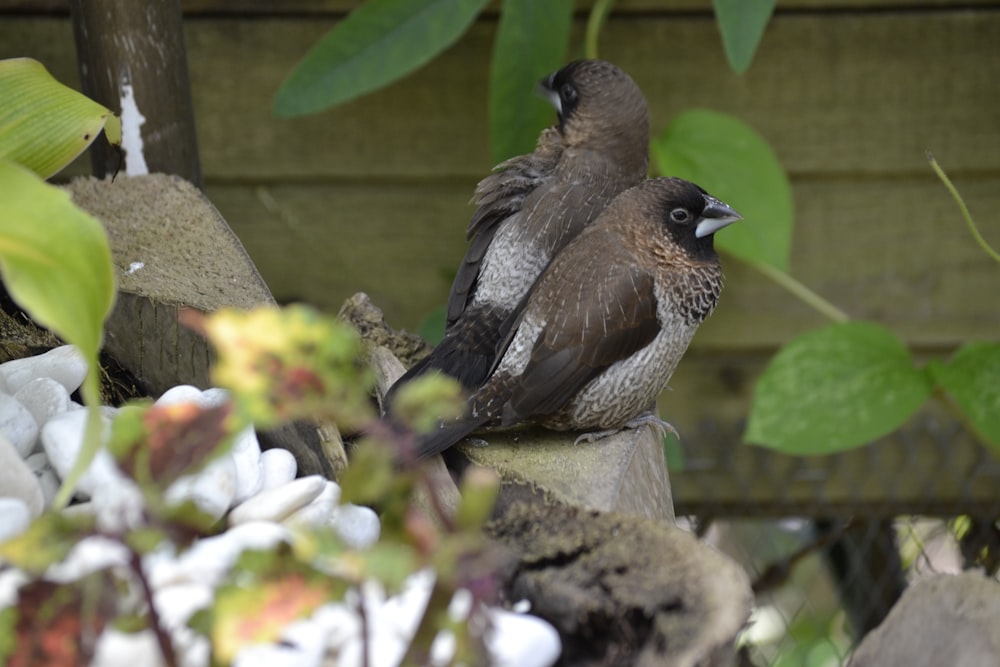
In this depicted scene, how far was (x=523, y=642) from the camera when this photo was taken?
1.88 feet

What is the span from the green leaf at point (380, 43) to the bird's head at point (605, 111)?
0.33 m

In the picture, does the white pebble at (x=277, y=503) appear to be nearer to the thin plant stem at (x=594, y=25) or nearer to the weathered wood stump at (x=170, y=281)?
the weathered wood stump at (x=170, y=281)

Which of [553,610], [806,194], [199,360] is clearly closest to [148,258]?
[199,360]

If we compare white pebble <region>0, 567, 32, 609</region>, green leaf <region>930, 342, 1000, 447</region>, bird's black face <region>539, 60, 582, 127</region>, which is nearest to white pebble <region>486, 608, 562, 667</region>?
white pebble <region>0, 567, 32, 609</region>

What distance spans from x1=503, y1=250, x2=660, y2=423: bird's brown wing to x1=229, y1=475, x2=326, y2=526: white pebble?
194mm

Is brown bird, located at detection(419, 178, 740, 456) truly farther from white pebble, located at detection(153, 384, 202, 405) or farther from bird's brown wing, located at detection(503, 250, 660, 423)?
white pebble, located at detection(153, 384, 202, 405)

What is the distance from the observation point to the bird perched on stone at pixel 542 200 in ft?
3.18

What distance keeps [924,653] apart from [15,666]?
0.50 meters

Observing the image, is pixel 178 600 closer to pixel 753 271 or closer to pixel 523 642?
pixel 523 642

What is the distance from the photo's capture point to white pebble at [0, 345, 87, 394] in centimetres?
88

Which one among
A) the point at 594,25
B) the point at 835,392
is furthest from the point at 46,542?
the point at 594,25

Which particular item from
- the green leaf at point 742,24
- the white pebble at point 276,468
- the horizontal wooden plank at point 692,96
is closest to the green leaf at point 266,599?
the white pebble at point 276,468

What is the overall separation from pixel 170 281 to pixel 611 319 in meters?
0.36

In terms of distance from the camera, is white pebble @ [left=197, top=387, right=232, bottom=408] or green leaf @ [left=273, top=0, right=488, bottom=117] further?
green leaf @ [left=273, top=0, right=488, bottom=117]
